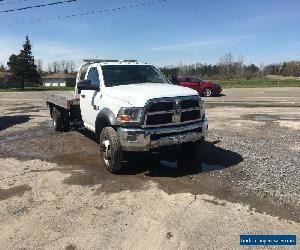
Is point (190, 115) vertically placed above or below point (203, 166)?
above

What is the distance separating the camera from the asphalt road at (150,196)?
4824 millimetres

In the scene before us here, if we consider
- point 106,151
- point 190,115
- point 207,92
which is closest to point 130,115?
point 106,151

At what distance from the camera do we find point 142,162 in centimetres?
838

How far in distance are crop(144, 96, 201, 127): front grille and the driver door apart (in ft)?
5.78

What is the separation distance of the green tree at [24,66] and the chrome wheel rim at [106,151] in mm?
66109

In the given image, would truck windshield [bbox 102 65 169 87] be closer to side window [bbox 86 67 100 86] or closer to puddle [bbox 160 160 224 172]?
side window [bbox 86 67 100 86]

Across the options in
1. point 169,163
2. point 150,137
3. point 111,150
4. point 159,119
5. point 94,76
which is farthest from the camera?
point 94,76

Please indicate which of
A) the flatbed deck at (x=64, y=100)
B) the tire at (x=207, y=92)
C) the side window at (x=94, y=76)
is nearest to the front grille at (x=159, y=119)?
the side window at (x=94, y=76)

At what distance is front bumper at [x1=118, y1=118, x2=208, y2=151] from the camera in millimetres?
6895

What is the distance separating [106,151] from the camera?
758cm

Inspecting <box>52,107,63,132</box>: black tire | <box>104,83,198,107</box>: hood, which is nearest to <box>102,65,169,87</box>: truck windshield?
<box>104,83,198,107</box>: hood

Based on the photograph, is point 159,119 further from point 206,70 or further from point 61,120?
point 206,70

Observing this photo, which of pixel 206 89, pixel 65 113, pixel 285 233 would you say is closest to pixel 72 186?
pixel 285 233

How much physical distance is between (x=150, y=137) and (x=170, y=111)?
25.8 inches
